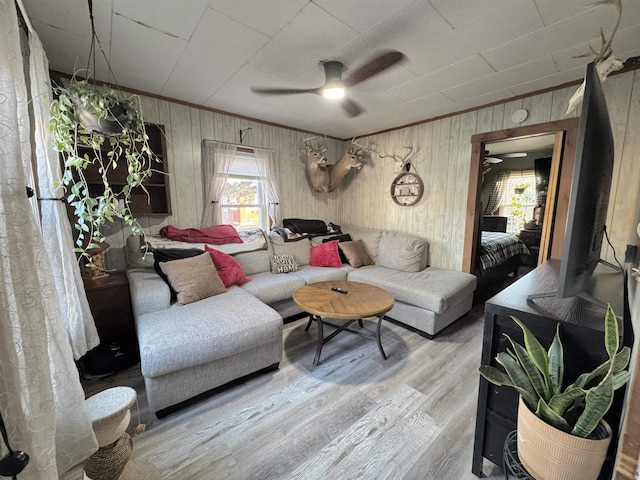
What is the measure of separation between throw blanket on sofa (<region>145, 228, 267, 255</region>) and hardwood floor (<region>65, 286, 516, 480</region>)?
1163 mm

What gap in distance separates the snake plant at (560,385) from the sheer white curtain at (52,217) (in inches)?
83.7

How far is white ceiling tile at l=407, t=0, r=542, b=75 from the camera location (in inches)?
59.1

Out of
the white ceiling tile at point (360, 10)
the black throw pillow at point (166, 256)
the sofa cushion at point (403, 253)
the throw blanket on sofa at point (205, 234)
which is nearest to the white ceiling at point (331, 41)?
the white ceiling tile at point (360, 10)

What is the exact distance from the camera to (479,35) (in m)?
1.70

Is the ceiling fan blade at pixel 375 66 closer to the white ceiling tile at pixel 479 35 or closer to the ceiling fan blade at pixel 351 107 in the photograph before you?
the white ceiling tile at pixel 479 35

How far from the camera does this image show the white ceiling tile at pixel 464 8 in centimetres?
142

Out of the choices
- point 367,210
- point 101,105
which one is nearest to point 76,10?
point 101,105

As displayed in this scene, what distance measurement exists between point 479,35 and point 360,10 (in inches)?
33.4

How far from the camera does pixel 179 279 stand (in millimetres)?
2225

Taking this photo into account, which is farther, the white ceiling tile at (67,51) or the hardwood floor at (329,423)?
the white ceiling tile at (67,51)

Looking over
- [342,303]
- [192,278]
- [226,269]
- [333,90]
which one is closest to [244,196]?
[226,269]

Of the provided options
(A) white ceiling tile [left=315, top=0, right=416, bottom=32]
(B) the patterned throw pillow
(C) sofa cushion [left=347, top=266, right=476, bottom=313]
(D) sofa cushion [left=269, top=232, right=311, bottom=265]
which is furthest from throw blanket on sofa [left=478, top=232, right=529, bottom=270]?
(A) white ceiling tile [left=315, top=0, right=416, bottom=32]

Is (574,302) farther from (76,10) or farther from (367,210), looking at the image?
(367,210)

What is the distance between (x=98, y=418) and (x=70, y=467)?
8.7 inches
